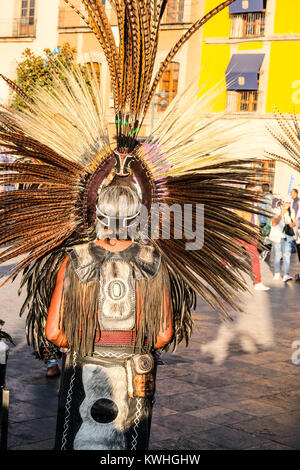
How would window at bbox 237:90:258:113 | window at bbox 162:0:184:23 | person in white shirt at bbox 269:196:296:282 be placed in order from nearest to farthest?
Result: person in white shirt at bbox 269:196:296:282 < window at bbox 237:90:258:113 < window at bbox 162:0:184:23

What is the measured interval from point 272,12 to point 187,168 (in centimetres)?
2568

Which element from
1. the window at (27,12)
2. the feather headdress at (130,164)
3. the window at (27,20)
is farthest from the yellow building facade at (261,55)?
the feather headdress at (130,164)

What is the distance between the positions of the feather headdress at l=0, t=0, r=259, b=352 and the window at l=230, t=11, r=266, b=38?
83.9 ft

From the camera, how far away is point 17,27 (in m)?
33.3

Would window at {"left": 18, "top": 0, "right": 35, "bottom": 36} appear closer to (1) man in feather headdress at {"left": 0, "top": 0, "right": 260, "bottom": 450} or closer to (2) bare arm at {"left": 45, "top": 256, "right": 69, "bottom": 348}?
A: (1) man in feather headdress at {"left": 0, "top": 0, "right": 260, "bottom": 450}

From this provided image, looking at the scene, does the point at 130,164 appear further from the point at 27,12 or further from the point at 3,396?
the point at 27,12

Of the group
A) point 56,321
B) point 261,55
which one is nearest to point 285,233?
point 56,321

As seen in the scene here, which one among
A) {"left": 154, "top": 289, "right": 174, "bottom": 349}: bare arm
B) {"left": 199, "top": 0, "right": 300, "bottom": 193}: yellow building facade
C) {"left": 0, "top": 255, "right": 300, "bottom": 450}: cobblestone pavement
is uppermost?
{"left": 199, "top": 0, "right": 300, "bottom": 193}: yellow building facade

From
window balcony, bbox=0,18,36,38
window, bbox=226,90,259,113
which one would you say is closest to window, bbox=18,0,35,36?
window balcony, bbox=0,18,36,38

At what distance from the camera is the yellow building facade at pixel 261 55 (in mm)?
27438

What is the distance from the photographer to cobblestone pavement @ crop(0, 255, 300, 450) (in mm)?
4984

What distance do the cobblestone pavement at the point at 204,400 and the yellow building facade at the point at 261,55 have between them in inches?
792

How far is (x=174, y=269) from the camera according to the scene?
367cm
